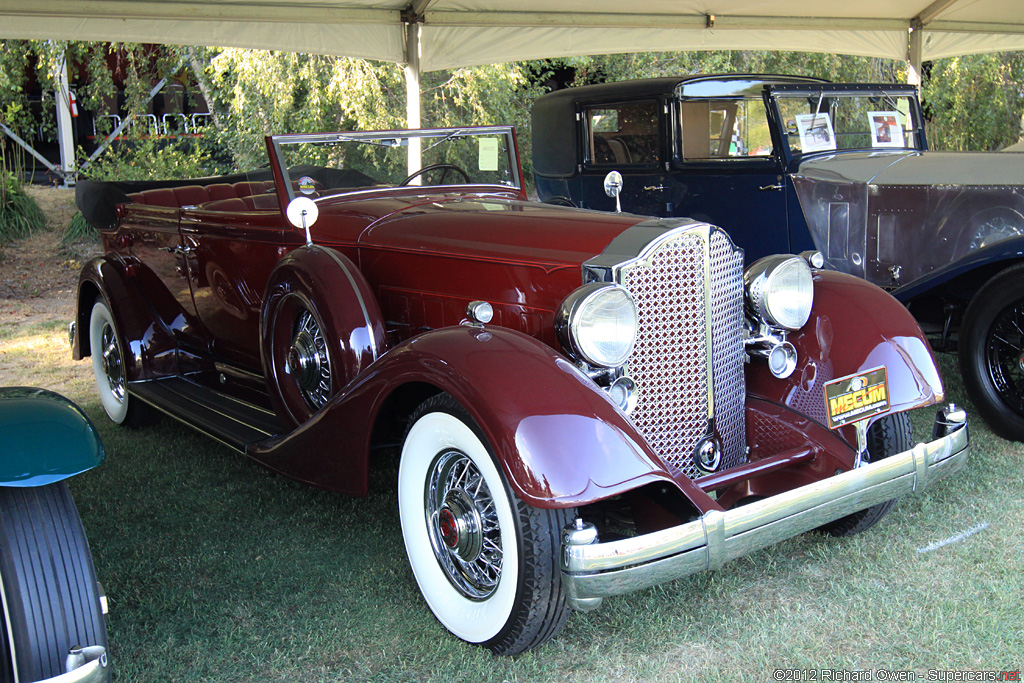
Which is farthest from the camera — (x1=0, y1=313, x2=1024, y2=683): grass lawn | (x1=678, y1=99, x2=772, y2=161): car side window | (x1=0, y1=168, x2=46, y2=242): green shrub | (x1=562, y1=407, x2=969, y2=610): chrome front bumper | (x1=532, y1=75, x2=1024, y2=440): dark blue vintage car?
(x1=0, y1=168, x2=46, y2=242): green shrub

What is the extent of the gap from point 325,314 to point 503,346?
0.85 metres

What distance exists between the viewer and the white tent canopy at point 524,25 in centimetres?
519

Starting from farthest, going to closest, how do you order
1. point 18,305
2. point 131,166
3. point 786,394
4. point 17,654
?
point 131,166 < point 18,305 < point 786,394 < point 17,654

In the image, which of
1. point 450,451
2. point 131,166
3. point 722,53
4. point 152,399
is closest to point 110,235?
point 152,399

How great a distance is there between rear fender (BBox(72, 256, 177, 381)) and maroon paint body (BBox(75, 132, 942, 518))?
716mm

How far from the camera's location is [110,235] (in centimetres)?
478

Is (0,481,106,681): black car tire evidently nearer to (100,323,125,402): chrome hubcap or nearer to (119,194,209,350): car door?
(119,194,209,350): car door

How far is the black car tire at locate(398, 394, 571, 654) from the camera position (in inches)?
82.3

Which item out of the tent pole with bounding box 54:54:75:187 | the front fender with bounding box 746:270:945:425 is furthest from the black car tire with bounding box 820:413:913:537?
the tent pole with bounding box 54:54:75:187

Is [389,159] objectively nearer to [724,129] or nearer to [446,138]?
[446,138]

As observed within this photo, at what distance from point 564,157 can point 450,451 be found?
5124 millimetres

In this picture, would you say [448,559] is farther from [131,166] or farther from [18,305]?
[131,166]

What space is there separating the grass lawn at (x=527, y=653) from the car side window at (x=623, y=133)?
3.58 metres

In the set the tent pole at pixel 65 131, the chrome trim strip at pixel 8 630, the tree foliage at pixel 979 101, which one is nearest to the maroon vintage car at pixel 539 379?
the chrome trim strip at pixel 8 630
